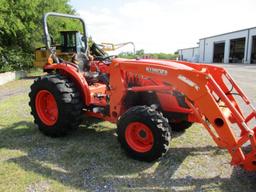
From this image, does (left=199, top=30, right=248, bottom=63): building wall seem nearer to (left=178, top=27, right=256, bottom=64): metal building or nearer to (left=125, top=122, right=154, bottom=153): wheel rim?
(left=178, top=27, right=256, bottom=64): metal building

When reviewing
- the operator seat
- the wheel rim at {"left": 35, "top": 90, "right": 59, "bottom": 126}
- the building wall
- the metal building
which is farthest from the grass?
the building wall

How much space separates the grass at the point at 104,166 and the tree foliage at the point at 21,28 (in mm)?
10008

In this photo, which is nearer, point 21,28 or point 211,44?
point 21,28

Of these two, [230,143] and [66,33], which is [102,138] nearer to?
[230,143]

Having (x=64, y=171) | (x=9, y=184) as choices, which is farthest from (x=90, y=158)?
Result: (x=9, y=184)

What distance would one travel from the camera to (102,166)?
3.69 metres

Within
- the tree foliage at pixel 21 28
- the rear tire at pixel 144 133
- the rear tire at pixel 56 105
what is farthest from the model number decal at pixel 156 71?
the tree foliage at pixel 21 28

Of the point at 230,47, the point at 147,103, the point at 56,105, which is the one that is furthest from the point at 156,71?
the point at 230,47

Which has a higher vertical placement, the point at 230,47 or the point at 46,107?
the point at 230,47

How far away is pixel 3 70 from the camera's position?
14.2 metres

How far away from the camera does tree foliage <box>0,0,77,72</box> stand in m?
13.5

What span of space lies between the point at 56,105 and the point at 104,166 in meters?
1.46

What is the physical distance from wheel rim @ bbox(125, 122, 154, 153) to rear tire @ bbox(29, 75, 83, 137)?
3.65ft

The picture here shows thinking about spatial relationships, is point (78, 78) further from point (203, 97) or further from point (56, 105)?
point (203, 97)
